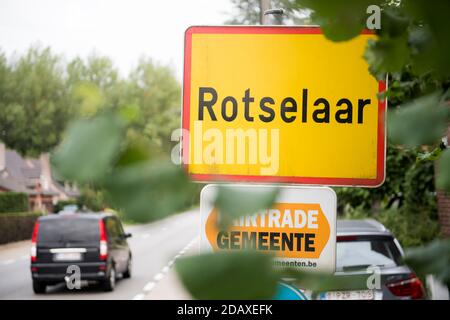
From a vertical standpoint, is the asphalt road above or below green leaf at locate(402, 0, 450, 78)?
below

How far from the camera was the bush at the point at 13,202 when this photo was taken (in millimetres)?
27172

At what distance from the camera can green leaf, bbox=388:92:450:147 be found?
0.53m

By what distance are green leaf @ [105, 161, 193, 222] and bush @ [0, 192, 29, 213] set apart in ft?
91.3

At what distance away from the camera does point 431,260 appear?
56 cm

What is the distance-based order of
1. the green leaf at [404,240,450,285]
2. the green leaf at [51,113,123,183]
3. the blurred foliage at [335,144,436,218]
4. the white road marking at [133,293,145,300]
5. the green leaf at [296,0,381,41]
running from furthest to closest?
the white road marking at [133,293,145,300] → the blurred foliage at [335,144,436,218] → the green leaf at [404,240,450,285] → the green leaf at [296,0,381,41] → the green leaf at [51,113,123,183]

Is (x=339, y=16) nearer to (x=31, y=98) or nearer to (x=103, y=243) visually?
(x=31, y=98)

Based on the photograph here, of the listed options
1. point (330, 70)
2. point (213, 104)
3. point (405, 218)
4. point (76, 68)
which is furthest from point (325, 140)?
point (405, 218)

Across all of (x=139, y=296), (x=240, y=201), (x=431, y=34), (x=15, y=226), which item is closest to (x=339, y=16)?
(x=431, y=34)

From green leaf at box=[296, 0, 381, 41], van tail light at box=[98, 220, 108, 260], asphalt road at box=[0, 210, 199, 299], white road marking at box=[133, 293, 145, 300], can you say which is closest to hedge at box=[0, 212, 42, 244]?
asphalt road at box=[0, 210, 199, 299]

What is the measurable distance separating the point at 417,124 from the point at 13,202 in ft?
94.7

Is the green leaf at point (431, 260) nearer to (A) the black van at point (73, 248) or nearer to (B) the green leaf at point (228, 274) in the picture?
(B) the green leaf at point (228, 274)

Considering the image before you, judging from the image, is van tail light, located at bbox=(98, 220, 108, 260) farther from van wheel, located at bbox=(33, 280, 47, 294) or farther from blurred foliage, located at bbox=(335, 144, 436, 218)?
blurred foliage, located at bbox=(335, 144, 436, 218)

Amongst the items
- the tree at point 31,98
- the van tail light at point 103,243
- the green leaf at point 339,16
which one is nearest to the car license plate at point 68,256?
the van tail light at point 103,243

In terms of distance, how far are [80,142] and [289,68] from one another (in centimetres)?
202
